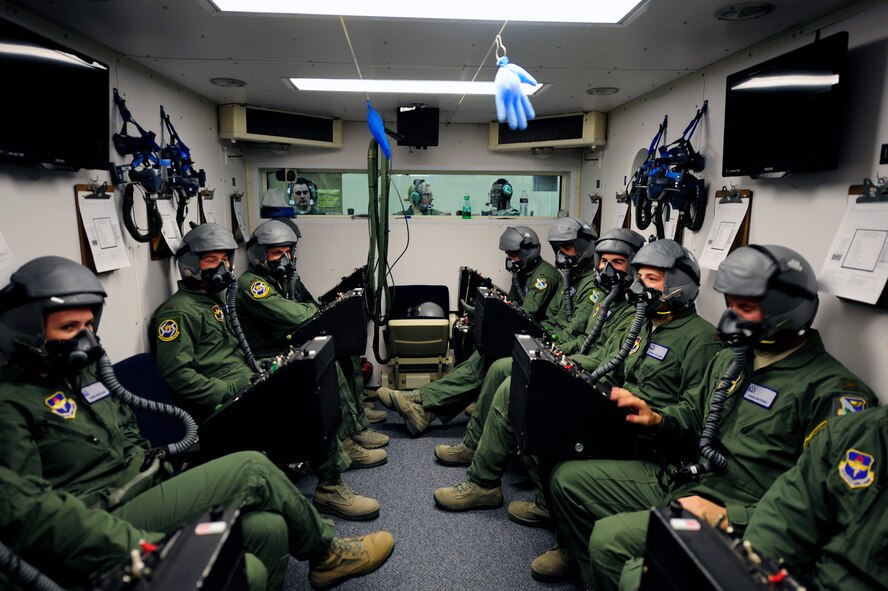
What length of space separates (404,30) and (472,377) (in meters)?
2.30

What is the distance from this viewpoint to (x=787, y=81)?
82.4 inches

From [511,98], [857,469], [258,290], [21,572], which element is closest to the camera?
[21,572]

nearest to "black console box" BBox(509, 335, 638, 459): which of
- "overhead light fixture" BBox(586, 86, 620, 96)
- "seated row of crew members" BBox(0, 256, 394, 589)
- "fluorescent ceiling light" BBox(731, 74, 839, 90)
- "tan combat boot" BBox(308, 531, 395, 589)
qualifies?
"tan combat boot" BBox(308, 531, 395, 589)

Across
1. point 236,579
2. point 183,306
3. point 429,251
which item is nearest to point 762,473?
point 236,579

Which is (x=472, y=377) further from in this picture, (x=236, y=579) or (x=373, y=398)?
(x=236, y=579)

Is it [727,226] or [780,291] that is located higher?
[727,226]

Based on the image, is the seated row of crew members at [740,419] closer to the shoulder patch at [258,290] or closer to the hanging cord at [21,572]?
the hanging cord at [21,572]

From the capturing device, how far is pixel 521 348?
224 cm

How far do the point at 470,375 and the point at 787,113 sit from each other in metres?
2.40

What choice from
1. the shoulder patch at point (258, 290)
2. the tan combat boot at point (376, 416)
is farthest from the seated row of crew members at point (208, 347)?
the tan combat boot at point (376, 416)

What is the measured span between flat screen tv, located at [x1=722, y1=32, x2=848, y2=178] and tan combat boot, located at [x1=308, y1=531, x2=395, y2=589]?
246cm

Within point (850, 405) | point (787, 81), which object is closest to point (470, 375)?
point (850, 405)

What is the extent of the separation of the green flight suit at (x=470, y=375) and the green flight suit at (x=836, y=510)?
2.16m

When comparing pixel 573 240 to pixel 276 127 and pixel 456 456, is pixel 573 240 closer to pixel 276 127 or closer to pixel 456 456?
pixel 456 456
